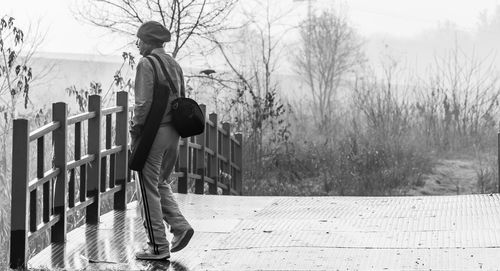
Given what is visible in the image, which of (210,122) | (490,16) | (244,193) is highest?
(490,16)

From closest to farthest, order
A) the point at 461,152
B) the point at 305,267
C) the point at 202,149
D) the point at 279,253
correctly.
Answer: the point at 305,267 → the point at 279,253 → the point at 202,149 → the point at 461,152

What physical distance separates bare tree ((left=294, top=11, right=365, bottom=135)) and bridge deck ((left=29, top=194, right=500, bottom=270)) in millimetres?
32295

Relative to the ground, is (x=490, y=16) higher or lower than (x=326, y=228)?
higher

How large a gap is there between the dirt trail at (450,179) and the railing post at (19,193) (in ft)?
36.5

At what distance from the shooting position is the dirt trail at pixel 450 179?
1927cm

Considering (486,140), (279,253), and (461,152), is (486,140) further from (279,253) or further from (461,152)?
(279,253)

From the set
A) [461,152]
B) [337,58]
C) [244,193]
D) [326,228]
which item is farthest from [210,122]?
[337,58]

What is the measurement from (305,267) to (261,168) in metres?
11.5

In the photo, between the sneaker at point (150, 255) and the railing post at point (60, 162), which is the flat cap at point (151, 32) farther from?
the sneaker at point (150, 255)

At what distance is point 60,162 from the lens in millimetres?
9695

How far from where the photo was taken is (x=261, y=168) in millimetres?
20000

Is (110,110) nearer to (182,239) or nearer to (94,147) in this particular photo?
(94,147)

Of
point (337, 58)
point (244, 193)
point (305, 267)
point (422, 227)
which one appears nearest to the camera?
point (305, 267)

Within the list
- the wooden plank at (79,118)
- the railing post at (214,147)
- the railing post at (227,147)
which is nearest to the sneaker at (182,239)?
the wooden plank at (79,118)
